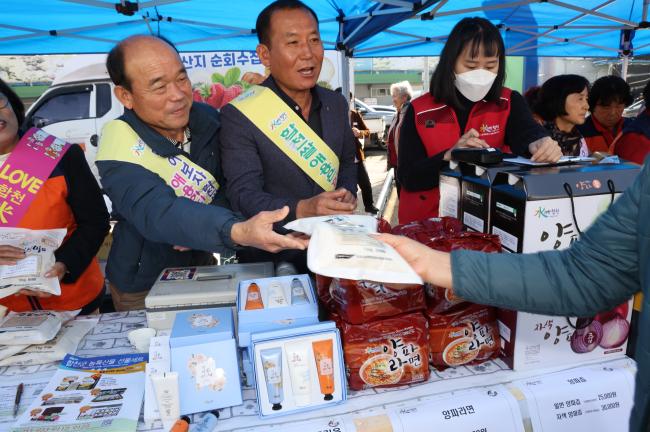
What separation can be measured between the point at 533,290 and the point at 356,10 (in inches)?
165

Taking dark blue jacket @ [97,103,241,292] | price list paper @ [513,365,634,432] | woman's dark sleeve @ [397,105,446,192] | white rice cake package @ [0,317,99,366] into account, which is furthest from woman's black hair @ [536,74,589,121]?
white rice cake package @ [0,317,99,366]

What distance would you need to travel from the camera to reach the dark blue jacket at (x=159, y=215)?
3.98 ft

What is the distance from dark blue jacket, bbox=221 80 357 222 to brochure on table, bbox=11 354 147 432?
60cm

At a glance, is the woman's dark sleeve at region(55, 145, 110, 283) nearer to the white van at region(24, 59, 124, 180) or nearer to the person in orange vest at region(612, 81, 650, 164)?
the person in orange vest at region(612, 81, 650, 164)

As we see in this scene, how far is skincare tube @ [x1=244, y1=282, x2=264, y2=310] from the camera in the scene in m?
1.12

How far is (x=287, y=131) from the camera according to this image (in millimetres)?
1698

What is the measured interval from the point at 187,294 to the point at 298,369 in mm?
425

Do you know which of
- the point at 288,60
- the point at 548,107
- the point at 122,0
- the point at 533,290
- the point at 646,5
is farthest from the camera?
the point at 646,5

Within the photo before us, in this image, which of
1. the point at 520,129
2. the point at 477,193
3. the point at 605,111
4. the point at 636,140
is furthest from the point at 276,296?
the point at 605,111

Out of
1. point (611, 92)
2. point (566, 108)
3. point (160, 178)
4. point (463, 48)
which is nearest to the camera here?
point (160, 178)

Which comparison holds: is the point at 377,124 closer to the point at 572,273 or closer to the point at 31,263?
the point at 31,263

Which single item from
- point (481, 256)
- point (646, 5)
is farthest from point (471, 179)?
point (646, 5)

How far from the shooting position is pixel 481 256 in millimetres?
942

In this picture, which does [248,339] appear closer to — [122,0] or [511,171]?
[511,171]
